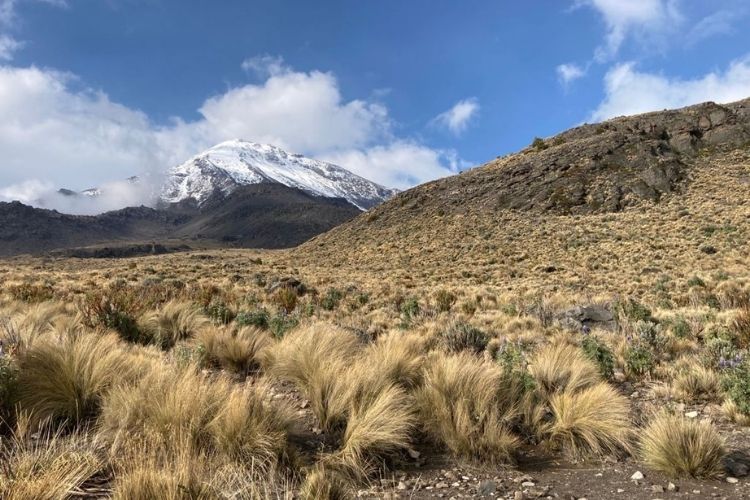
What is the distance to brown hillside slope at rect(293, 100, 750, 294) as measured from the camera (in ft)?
99.0

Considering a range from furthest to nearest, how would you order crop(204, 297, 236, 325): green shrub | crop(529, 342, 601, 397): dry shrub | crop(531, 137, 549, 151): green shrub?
1. crop(531, 137, 549, 151): green shrub
2. crop(204, 297, 236, 325): green shrub
3. crop(529, 342, 601, 397): dry shrub

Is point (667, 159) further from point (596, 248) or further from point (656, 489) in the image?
point (656, 489)

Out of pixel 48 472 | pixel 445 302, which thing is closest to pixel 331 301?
pixel 445 302

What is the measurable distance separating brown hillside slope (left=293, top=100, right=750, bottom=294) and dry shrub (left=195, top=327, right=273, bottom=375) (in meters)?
18.0

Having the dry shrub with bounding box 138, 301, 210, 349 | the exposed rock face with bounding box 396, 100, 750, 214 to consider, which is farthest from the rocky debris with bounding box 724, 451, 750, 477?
the exposed rock face with bounding box 396, 100, 750, 214

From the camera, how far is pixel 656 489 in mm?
3801

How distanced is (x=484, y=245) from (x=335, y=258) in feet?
55.9

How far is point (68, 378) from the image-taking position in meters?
4.60

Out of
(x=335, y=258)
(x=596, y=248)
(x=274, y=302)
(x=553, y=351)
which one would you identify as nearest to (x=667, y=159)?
(x=596, y=248)

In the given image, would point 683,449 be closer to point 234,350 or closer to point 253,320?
point 234,350

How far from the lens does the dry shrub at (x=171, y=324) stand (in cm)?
895

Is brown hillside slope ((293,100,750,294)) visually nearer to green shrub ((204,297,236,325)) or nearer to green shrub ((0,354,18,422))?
green shrub ((204,297,236,325))

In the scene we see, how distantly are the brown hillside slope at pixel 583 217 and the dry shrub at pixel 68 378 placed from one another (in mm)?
→ 20464

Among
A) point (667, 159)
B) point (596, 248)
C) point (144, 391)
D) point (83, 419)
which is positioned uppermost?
point (667, 159)
